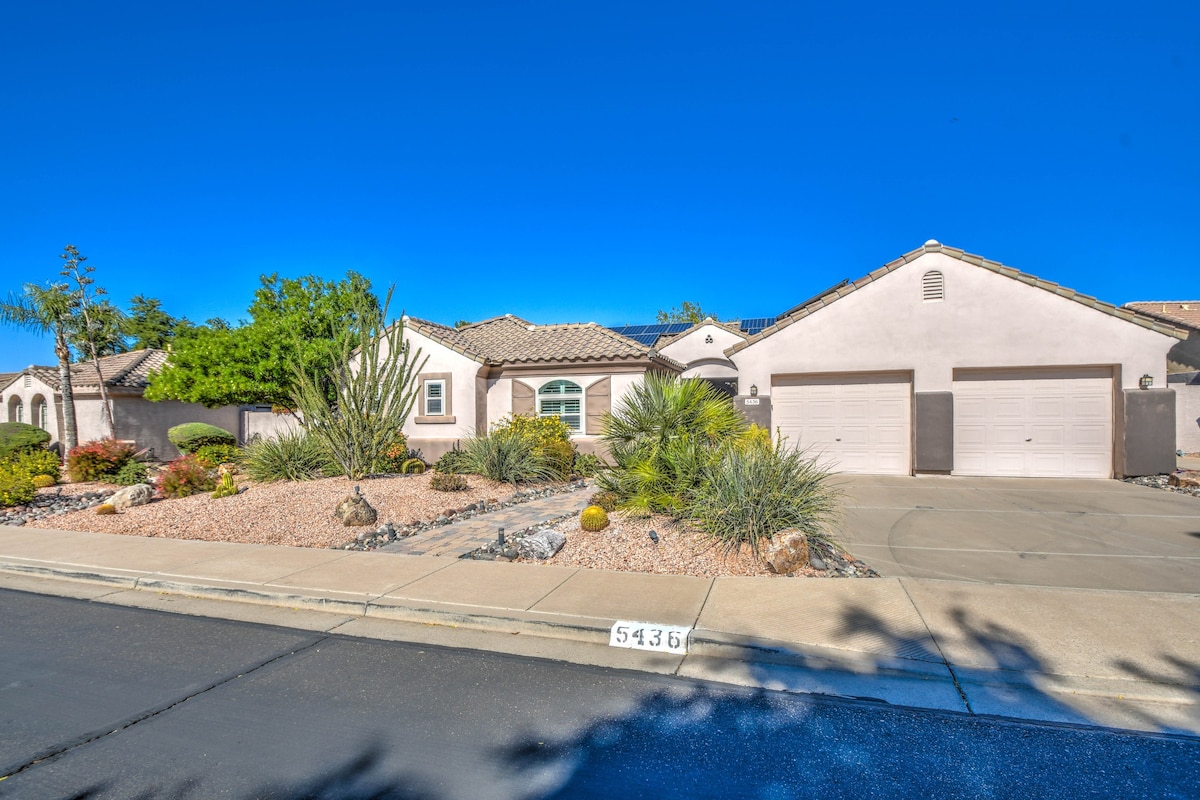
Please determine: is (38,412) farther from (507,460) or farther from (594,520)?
(594,520)

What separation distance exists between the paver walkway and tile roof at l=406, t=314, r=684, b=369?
21.5 ft

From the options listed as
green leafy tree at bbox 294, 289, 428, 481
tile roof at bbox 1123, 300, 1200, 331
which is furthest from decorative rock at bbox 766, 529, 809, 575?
tile roof at bbox 1123, 300, 1200, 331

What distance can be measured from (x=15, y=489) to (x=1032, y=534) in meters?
17.3

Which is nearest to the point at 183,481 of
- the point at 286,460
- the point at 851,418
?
the point at 286,460

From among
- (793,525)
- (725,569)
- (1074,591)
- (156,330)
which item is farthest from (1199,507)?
(156,330)

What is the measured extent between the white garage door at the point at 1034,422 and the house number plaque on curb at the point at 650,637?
41.3 ft

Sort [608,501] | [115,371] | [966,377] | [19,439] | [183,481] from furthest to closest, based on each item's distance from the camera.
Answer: [115,371] < [19,439] < [966,377] < [183,481] < [608,501]

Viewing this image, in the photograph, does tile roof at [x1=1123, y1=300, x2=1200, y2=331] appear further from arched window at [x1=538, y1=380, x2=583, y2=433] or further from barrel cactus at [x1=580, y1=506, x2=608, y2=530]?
barrel cactus at [x1=580, y1=506, x2=608, y2=530]

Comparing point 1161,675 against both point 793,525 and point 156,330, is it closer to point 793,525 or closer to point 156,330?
point 793,525

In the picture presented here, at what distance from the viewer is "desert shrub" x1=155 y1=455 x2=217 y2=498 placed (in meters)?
12.9

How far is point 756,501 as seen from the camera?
7730 mm

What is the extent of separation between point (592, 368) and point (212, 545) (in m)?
11.2

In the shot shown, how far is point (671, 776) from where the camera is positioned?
357cm

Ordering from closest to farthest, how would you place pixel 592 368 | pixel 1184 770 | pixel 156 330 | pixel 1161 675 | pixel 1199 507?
1. pixel 1184 770
2. pixel 1161 675
3. pixel 1199 507
4. pixel 592 368
5. pixel 156 330
